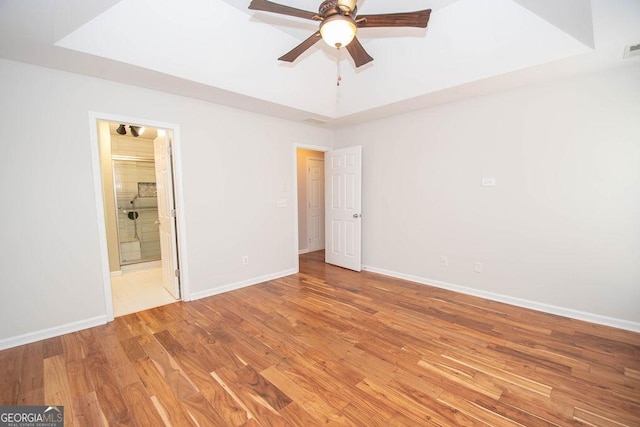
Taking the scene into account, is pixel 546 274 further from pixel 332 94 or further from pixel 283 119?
pixel 283 119

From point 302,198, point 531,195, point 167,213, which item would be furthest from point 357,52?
point 302,198

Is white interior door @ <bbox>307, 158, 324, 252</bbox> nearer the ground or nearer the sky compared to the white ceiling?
nearer the ground

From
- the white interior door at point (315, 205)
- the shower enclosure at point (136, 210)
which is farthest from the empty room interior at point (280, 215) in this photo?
the white interior door at point (315, 205)

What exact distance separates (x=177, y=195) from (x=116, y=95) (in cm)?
121

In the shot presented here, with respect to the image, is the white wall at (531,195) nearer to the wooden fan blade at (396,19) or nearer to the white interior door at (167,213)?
the wooden fan blade at (396,19)

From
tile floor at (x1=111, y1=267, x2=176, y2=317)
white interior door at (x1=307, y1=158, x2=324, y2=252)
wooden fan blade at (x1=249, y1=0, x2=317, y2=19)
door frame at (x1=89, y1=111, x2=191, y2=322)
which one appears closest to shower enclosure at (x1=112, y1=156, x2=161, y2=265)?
tile floor at (x1=111, y1=267, x2=176, y2=317)

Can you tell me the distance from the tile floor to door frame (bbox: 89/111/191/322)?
0.31 metres

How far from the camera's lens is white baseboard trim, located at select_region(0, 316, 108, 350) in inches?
97.7

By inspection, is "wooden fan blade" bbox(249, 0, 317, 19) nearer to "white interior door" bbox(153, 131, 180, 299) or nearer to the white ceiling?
the white ceiling

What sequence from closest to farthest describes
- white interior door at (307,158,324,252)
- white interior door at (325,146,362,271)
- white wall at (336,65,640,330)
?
1. white wall at (336,65,640,330)
2. white interior door at (325,146,362,271)
3. white interior door at (307,158,324,252)

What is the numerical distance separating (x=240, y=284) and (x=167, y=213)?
4.59 ft

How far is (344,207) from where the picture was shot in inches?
193

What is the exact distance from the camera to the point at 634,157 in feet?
8.55

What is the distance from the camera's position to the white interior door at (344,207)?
4703 millimetres
